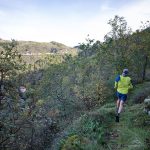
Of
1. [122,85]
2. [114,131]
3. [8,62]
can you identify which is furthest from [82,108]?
[8,62]

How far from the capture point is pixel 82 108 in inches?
886

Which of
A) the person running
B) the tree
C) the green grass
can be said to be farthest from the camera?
the person running

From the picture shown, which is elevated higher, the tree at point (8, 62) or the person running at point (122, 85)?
the tree at point (8, 62)

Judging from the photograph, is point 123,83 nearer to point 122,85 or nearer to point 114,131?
point 122,85

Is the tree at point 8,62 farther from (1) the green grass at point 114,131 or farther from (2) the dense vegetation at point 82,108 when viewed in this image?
(1) the green grass at point 114,131

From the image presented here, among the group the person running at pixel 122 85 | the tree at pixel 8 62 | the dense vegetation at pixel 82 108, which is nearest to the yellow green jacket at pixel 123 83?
the person running at pixel 122 85

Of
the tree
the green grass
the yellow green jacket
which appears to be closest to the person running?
the yellow green jacket

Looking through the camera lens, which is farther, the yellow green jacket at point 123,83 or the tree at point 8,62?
the yellow green jacket at point 123,83

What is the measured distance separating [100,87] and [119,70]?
2.54m

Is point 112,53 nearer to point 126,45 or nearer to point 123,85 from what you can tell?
point 126,45

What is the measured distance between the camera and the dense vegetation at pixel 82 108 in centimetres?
931

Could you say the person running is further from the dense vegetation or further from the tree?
the tree

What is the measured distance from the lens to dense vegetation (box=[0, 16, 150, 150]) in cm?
931

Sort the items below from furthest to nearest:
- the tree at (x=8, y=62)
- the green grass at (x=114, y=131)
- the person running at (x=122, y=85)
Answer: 1. the person running at (x=122, y=85)
2. the green grass at (x=114, y=131)
3. the tree at (x=8, y=62)
